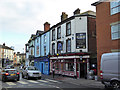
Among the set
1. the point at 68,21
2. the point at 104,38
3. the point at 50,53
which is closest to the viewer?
the point at 104,38

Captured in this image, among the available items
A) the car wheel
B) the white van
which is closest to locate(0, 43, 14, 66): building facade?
the white van

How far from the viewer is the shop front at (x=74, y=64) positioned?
20.4m

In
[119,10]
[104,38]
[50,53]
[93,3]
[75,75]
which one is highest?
[93,3]

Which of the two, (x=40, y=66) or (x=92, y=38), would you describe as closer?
(x=92, y=38)

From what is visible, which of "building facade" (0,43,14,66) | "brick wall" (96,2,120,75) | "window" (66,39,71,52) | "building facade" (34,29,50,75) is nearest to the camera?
"brick wall" (96,2,120,75)

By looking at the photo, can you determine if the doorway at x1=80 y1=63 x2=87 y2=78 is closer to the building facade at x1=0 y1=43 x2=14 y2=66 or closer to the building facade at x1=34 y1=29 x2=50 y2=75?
the building facade at x1=34 y1=29 x2=50 y2=75

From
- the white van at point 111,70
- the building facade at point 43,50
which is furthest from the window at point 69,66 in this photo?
the white van at point 111,70

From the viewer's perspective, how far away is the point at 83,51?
20938mm

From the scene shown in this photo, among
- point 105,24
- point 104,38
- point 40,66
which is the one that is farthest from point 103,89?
point 40,66

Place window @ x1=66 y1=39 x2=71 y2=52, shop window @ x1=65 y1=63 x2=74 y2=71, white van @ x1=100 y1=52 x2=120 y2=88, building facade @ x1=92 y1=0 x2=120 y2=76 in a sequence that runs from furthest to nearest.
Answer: window @ x1=66 y1=39 x2=71 y2=52 < shop window @ x1=65 y1=63 x2=74 y2=71 < building facade @ x1=92 y1=0 x2=120 y2=76 < white van @ x1=100 y1=52 x2=120 y2=88

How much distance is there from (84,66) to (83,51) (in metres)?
2.22

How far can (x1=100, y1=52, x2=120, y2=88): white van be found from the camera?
10688mm

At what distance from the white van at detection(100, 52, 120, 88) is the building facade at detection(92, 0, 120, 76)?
4085mm

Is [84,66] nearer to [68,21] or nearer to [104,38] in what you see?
[104,38]
